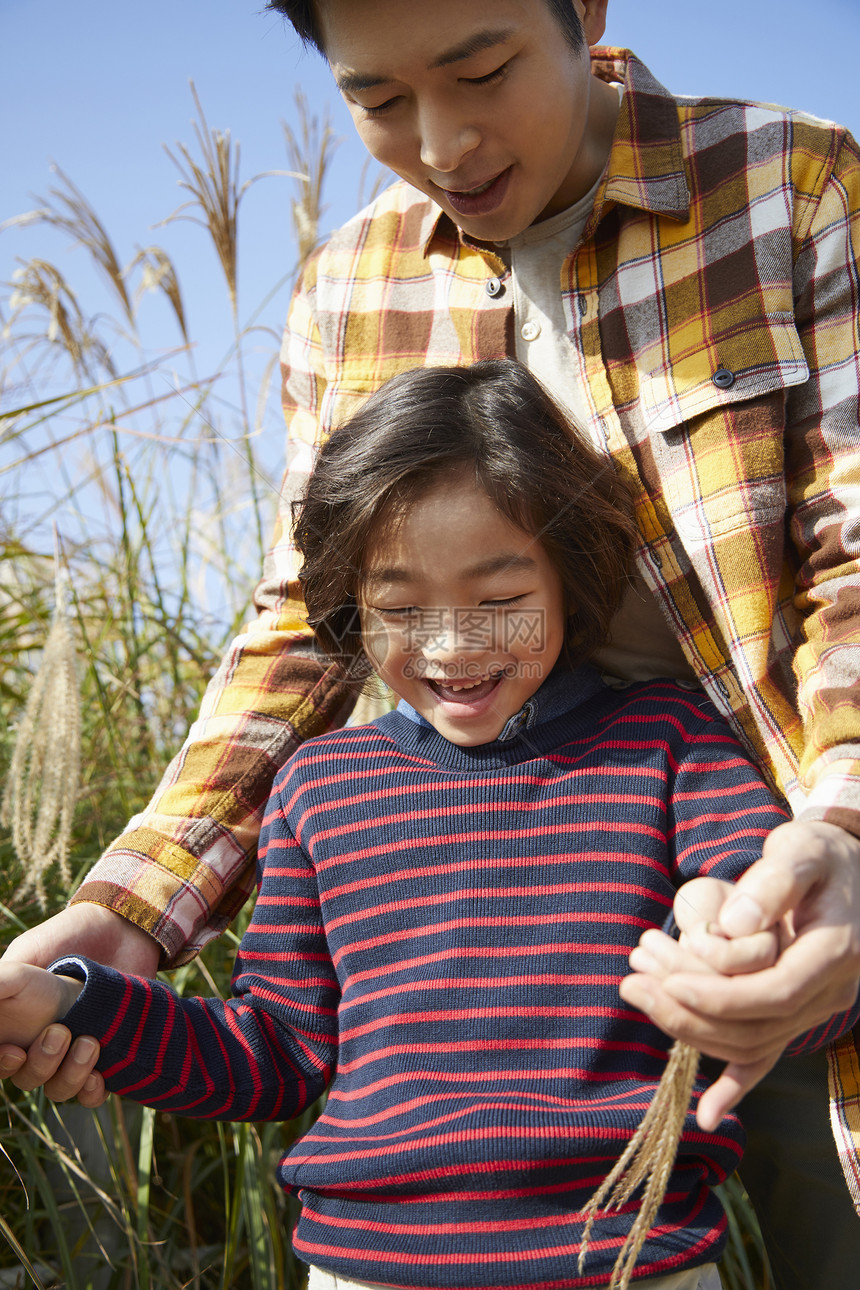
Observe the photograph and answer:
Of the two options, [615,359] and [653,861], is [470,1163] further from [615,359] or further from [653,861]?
[615,359]

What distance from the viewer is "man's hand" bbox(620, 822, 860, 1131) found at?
→ 0.75m

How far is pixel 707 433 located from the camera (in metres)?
1.27

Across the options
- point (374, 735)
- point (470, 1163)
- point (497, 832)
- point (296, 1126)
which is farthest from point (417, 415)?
point (296, 1126)

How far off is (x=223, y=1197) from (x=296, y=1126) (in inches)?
10.9

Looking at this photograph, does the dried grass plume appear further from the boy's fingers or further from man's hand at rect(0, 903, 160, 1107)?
the boy's fingers

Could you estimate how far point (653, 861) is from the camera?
112 cm

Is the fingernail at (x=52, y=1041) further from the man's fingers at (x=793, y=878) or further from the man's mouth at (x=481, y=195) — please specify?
the man's mouth at (x=481, y=195)

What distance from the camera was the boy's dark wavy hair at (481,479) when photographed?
120cm

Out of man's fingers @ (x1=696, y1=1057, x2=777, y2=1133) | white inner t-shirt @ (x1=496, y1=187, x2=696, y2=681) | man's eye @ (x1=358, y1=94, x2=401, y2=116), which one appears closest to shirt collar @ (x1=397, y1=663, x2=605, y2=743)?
white inner t-shirt @ (x1=496, y1=187, x2=696, y2=681)

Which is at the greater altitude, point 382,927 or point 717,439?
point 717,439

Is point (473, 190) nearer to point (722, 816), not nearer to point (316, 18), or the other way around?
point (316, 18)

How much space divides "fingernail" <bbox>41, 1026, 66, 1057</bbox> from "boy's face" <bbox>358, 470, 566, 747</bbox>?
1.69 feet

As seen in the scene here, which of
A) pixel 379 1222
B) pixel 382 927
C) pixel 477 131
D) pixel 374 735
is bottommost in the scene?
pixel 379 1222

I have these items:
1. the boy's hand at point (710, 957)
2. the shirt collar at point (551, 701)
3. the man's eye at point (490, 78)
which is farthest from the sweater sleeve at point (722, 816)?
the man's eye at point (490, 78)
